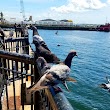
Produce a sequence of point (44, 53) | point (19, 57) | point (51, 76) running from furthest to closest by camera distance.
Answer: point (19, 57), point (44, 53), point (51, 76)

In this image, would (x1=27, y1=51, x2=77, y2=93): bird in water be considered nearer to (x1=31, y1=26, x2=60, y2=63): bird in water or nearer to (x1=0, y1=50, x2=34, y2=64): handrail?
(x1=31, y1=26, x2=60, y2=63): bird in water

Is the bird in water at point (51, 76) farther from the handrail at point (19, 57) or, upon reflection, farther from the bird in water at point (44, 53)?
the handrail at point (19, 57)

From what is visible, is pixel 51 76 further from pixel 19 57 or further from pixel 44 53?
pixel 19 57

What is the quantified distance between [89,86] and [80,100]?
4.28 m

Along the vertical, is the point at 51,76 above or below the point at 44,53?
below

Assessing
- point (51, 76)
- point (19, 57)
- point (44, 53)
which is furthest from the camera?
point (19, 57)

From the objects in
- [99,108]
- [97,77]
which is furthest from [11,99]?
[97,77]

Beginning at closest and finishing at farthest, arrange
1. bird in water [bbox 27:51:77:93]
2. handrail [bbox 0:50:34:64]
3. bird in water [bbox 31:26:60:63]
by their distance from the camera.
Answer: bird in water [bbox 27:51:77:93], bird in water [bbox 31:26:60:63], handrail [bbox 0:50:34:64]

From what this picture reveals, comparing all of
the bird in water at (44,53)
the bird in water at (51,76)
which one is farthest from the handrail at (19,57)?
the bird in water at (51,76)

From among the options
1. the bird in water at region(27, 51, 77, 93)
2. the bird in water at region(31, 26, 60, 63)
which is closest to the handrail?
the bird in water at region(31, 26, 60, 63)

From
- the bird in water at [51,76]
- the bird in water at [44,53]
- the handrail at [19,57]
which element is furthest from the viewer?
the handrail at [19,57]

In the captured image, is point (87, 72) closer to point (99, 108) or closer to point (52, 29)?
point (99, 108)

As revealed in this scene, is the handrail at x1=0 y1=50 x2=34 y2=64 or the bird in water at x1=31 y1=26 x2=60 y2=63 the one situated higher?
the bird in water at x1=31 y1=26 x2=60 y2=63

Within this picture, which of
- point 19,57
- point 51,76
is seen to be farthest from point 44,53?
point 51,76
